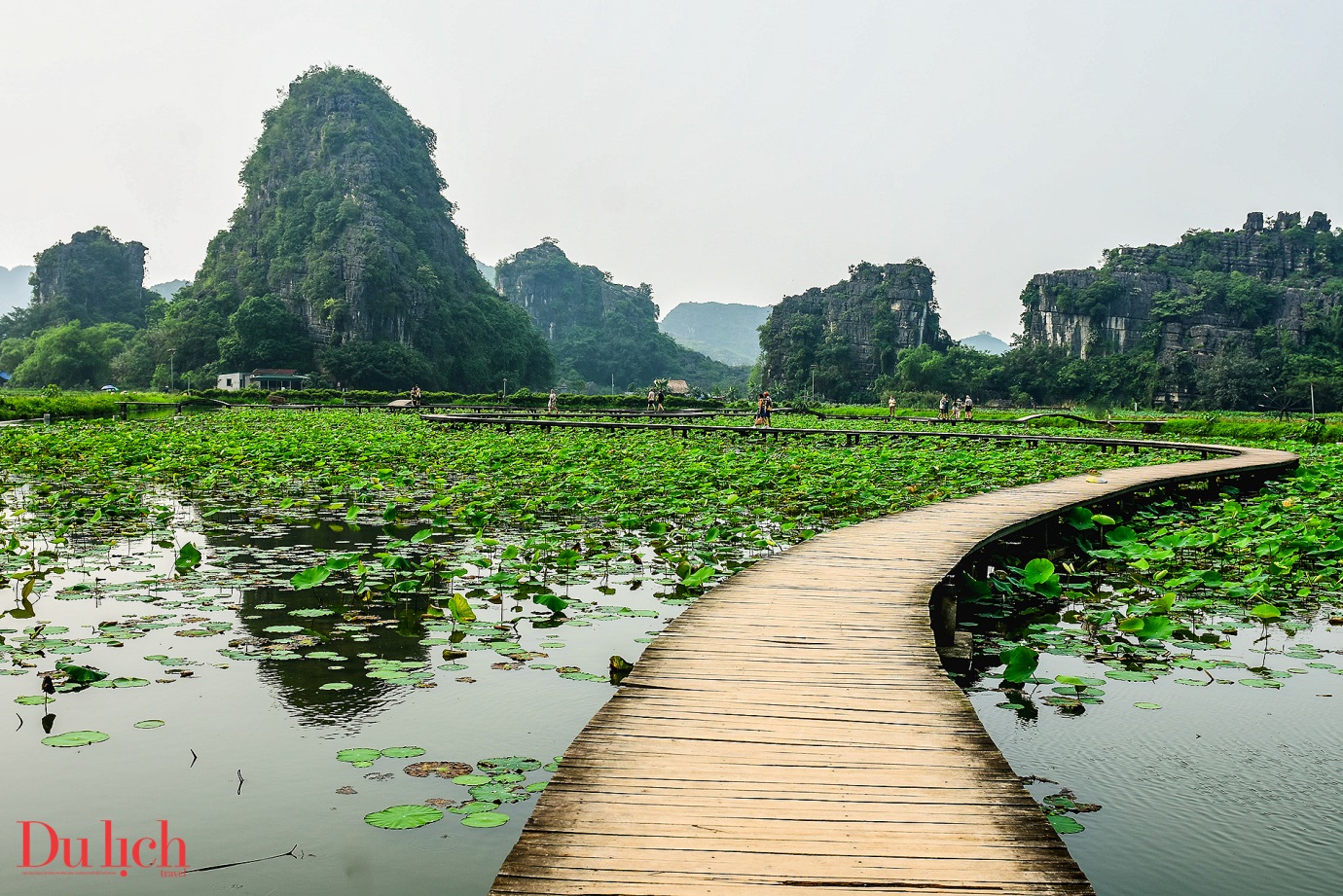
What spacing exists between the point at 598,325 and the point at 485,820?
14335 centimetres

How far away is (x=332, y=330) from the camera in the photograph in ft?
252

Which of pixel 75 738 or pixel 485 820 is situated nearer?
pixel 485 820

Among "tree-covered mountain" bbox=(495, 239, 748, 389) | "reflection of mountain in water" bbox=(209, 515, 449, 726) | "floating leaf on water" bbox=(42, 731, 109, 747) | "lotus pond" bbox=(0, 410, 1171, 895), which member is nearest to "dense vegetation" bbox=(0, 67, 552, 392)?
"tree-covered mountain" bbox=(495, 239, 748, 389)

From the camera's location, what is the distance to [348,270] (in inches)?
3091

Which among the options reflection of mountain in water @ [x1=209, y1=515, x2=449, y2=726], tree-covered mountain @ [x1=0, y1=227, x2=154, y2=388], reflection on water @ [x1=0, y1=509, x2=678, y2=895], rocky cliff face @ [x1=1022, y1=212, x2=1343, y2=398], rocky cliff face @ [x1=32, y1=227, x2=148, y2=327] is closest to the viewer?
reflection on water @ [x1=0, y1=509, x2=678, y2=895]

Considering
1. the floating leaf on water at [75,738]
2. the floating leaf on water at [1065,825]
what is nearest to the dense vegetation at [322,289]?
the floating leaf on water at [75,738]

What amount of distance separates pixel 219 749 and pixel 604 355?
440ft

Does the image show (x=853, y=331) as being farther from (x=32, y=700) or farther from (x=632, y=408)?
(x=32, y=700)

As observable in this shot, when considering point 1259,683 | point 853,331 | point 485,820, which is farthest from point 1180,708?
point 853,331

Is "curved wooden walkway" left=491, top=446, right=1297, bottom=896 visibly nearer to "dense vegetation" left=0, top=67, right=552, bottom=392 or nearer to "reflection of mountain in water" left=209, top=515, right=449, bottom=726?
"reflection of mountain in water" left=209, top=515, right=449, bottom=726

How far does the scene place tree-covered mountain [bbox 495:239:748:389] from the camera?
136000 mm

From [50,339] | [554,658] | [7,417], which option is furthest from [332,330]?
[554,658]

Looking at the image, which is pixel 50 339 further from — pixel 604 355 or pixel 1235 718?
pixel 1235 718
